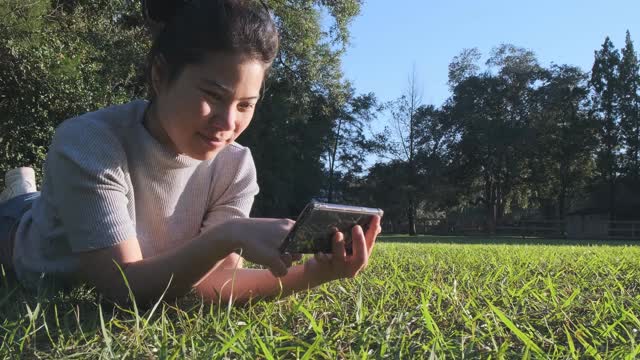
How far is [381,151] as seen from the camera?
46.4 m

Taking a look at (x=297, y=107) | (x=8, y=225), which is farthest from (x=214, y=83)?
(x=297, y=107)

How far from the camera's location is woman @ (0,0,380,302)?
1709 mm

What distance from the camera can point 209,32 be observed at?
6.13 ft

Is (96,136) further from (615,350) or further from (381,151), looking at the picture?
(381,151)

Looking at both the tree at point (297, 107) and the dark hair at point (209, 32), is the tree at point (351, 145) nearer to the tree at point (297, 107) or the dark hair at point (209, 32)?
the tree at point (297, 107)

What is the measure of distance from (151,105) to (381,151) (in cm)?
4463

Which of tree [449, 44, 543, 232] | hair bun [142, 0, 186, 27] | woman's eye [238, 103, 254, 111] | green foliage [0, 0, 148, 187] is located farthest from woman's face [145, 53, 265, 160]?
tree [449, 44, 543, 232]

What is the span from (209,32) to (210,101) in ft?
0.75

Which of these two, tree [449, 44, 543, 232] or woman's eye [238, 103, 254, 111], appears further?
tree [449, 44, 543, 232]

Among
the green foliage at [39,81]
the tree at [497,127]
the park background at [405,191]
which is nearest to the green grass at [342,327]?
the park background at [405,191]

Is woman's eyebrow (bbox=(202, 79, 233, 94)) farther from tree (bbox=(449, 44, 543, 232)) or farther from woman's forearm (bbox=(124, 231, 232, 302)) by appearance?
tree (bbox=(449, 44, 543, 232))

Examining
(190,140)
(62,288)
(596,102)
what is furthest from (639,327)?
(596,102)

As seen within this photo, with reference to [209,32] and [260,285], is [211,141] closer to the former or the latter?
[209,32]

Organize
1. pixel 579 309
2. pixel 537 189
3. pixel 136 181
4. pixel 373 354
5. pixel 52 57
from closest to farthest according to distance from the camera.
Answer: pixel 373 354 < pixel 579 309 < pixel 136 181 < pixel 52 57 < pixel 537 189
